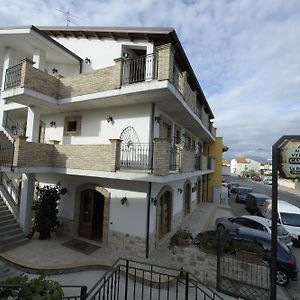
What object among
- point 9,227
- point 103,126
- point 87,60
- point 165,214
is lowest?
point 9,227

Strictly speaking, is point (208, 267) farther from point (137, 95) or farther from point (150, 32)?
point (150, 32)

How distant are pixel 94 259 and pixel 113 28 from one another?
10196 mm

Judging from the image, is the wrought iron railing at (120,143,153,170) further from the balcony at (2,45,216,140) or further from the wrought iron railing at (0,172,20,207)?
the wrought iron railing at (0,172,20,207)

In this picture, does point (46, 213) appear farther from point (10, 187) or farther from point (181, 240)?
point (181, 240)

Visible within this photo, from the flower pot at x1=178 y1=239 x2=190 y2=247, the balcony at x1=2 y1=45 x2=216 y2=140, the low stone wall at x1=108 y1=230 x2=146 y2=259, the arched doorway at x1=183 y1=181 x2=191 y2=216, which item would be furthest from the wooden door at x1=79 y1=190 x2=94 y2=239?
the arched doorway at x1=183 y1=181 x2=191 y2=216

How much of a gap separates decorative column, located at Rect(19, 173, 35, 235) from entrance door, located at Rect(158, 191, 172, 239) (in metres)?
6.14

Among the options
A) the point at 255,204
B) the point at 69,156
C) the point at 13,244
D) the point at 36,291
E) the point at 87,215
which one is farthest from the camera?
the point at 255,204

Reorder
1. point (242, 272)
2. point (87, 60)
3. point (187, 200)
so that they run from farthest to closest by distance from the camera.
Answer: point (187, 200) → point (87, 60) → point (242, 272)

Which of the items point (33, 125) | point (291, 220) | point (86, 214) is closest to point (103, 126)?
point (33, 125)

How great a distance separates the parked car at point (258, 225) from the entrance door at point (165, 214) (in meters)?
2.78

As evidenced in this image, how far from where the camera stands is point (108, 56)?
1154cm

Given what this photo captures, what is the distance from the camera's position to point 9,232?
10188 millimetres

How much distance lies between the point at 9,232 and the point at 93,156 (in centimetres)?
524

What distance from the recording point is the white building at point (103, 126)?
903 cm
